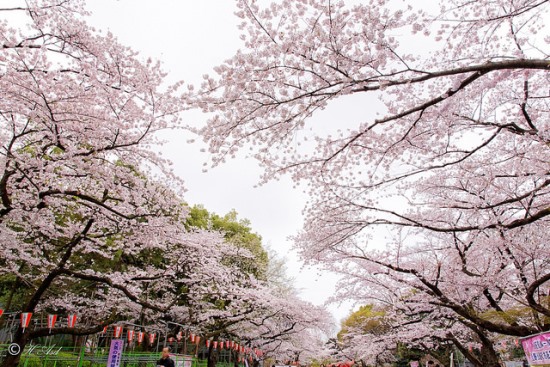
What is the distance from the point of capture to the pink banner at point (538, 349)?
16.1ft

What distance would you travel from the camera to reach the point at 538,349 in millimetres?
5160

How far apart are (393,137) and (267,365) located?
134 ft

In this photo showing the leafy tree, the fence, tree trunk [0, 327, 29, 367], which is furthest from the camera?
the leafy tree

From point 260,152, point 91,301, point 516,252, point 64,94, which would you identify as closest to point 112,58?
point 64,94

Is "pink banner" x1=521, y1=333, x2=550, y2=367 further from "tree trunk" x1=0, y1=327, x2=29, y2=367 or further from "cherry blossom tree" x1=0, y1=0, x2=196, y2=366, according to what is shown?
"tree trunk" x1=0, y1=327, x2=29, y2=367

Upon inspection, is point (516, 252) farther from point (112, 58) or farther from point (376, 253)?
point (112, 58)

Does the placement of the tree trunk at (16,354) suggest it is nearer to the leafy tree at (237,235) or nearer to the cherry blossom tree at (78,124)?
the cherry blossom tree at (78,124)

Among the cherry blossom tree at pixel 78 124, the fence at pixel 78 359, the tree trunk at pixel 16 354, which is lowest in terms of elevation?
the fence at pixel 78 359

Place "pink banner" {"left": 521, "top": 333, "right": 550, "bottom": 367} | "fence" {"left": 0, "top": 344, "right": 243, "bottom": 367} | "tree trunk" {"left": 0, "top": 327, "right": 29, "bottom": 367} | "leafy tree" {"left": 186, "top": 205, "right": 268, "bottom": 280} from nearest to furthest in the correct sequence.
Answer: "pink banner" {"left": 521, "top": 333, "right": 550, "bottom": 367}, "tree trunk" {"left": 0, "top": 327, "right": 29, "bottom": 367}, "fence" {"left": 0, "top": 344, "right": 243, "bottom": 367}, "leafy tree" {"left": 186, "top": 205, "right": 268, "bottom": 280}

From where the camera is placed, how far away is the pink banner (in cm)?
490

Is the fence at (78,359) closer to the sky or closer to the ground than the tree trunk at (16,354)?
closer to the ground

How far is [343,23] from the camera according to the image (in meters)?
3.94

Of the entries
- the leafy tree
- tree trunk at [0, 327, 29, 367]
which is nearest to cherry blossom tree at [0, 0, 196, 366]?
tree trunk at [0, 327, 29, 367]

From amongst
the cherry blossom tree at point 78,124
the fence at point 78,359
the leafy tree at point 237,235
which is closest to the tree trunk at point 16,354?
the cherry blossom tree at point 78,124
